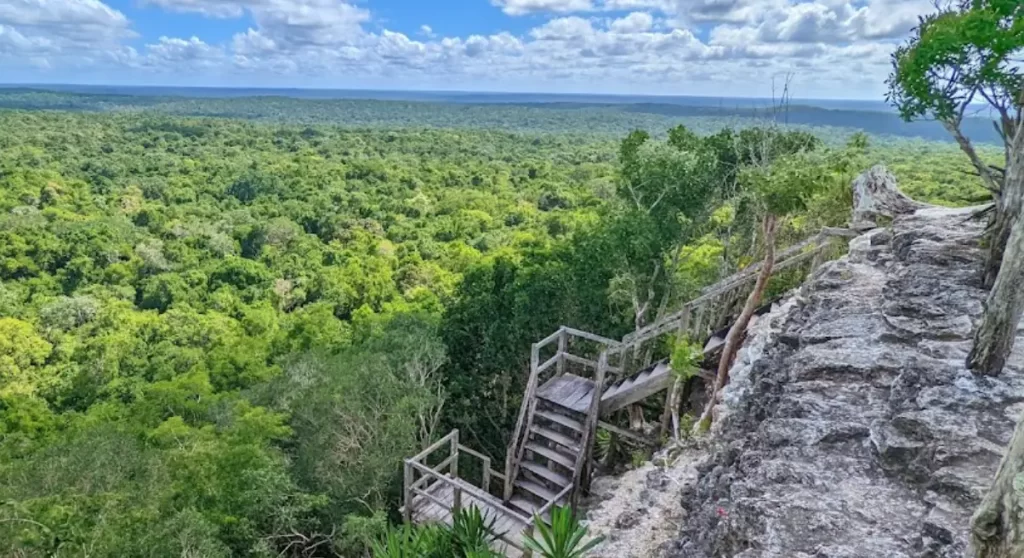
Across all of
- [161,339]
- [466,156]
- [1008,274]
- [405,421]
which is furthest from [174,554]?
[466,156]

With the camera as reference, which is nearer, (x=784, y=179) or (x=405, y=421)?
(x=784, y=179)

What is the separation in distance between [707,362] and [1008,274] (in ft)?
14.2

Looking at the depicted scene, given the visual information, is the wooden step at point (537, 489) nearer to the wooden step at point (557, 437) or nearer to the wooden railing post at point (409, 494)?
the wooden step at point (557, 437)

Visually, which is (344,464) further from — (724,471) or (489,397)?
(724,471)

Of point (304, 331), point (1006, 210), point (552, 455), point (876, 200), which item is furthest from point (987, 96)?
point (304, 331)

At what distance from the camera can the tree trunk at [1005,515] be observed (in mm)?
2771

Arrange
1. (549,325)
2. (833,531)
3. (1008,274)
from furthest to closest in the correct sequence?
1. (549,325)
2. (1008,274)
3. (833,531)

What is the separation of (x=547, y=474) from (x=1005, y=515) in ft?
23.3

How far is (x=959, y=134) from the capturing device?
27.1 ft

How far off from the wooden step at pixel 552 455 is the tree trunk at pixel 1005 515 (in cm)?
668

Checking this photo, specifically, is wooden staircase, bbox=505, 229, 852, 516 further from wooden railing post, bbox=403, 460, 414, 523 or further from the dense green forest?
the dense green forest

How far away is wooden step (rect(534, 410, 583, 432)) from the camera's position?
9.60 meters

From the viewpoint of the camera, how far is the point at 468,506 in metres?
9.09

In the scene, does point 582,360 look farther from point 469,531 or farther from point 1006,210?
point 1006,210
